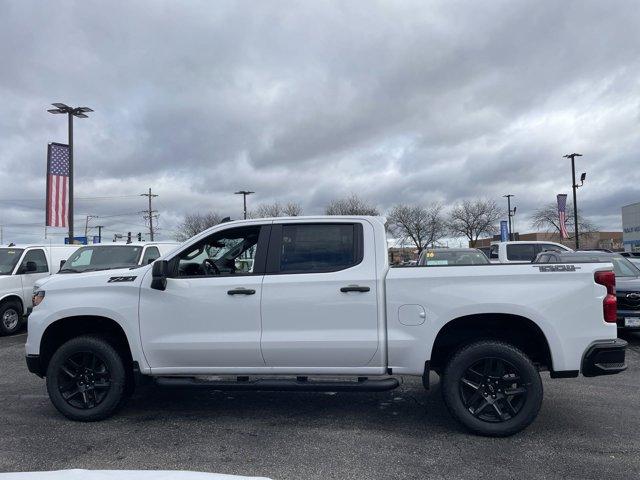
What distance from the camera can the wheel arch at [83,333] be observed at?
209 inches

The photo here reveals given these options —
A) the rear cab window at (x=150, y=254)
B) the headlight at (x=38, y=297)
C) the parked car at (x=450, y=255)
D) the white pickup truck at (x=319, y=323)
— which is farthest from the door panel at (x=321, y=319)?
the parked car at (x=450, y=255)

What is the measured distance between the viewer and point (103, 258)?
458 inches

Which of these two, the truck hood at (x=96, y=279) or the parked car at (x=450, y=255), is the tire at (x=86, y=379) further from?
the parked car at (x=450, y=255)

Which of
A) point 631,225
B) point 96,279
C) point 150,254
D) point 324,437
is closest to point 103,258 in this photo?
point 150,254

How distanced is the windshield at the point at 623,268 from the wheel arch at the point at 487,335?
605 cm

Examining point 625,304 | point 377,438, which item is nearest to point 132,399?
point 377,438

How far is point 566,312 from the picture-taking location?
460 centimetres

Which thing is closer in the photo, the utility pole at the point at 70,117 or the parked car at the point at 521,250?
the parked car at the point at 521,250

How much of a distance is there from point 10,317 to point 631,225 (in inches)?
2367

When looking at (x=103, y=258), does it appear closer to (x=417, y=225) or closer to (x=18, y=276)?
(x=18, y=276)

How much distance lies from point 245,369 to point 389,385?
1310 millimetres

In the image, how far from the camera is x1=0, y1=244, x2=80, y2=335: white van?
11.5 m

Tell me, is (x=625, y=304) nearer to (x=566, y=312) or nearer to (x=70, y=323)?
(x=566, y=312)

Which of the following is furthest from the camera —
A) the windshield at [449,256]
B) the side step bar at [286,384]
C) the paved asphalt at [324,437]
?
the windshield at [449,256]
